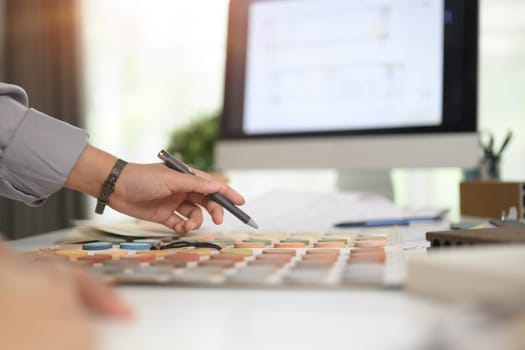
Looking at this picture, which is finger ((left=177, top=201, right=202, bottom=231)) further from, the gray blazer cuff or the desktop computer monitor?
the desktop computer monitor

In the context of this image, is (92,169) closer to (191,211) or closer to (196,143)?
(191,211)

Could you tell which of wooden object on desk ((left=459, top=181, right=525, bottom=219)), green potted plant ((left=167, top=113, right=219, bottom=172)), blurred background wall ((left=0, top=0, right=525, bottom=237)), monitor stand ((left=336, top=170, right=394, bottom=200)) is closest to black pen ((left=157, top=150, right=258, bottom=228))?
wooden object on desk ((left=459, top=181, right=525, bottom=219))

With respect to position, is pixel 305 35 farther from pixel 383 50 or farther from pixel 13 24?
pixel 13 24

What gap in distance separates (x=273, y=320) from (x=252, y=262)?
161mm

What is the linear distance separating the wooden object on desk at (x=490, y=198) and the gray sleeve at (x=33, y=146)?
0.65 meters

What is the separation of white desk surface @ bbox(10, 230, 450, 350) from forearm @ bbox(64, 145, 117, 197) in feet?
1.21

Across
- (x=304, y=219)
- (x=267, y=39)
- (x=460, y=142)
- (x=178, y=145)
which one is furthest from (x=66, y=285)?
(x=178, y=145)

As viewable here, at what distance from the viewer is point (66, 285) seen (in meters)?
0.28

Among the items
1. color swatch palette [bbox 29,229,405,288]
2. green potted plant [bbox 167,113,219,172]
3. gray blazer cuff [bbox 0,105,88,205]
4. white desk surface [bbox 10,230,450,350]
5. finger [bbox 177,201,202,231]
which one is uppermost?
green potted plant [bbox 167,113,219,172]


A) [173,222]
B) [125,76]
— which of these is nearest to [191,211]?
[173,222]

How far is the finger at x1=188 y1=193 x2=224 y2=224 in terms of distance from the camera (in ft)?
2.46

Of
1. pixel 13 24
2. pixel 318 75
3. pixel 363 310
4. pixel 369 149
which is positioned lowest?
pixel 363 310

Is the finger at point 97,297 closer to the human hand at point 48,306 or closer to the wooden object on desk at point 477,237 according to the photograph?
the human hand at point 48,306

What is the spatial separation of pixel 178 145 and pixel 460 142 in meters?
1.09
